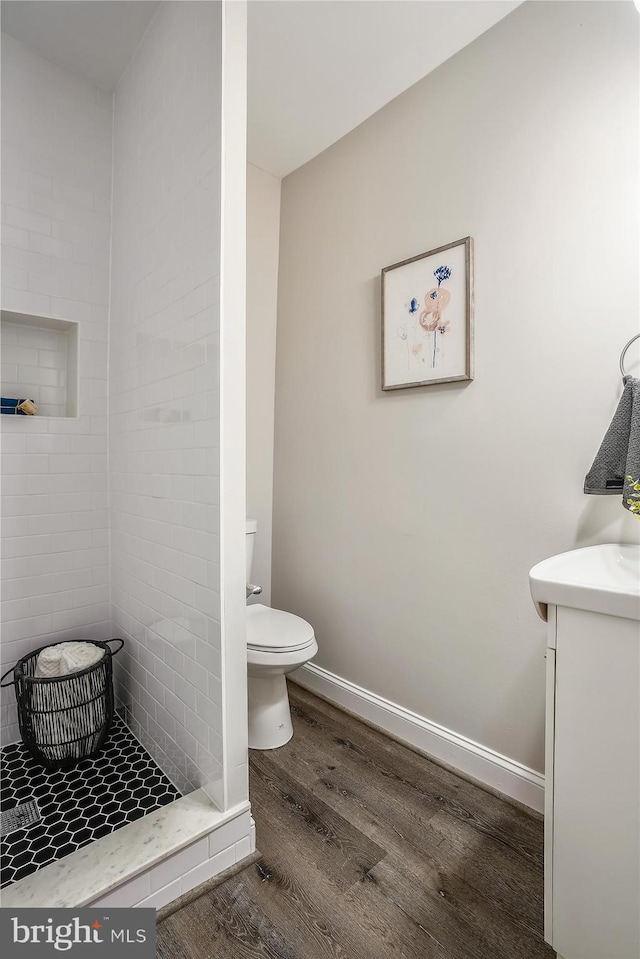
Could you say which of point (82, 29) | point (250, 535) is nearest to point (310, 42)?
point (82, 29)

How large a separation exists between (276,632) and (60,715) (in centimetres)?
81

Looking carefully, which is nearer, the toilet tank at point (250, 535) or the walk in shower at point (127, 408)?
the walk in shower at point (127, 408)

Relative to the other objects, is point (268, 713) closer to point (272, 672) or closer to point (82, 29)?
point (272, 672)

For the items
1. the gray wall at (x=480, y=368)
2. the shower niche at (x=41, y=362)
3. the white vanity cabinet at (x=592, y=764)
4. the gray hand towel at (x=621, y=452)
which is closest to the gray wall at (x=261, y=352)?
the gray wall at (x=480, y=368)

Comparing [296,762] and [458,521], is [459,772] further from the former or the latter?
[458,521]

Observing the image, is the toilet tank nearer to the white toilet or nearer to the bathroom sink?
the white toilet

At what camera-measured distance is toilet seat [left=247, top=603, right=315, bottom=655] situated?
187 centimetres

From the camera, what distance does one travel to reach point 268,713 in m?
1.94

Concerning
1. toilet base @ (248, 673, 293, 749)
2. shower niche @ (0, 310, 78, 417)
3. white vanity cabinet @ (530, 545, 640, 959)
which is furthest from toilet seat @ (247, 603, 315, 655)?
shower niche @ (0, 310, 78, 417)

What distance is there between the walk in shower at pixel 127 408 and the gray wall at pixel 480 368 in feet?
2.75

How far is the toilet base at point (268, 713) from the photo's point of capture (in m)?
1.93

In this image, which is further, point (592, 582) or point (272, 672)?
point (272, 672)

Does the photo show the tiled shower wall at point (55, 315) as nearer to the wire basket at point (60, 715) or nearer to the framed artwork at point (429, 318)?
the wire basket at point (60, 715)

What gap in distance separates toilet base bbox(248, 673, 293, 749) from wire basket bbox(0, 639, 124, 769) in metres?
0.56
